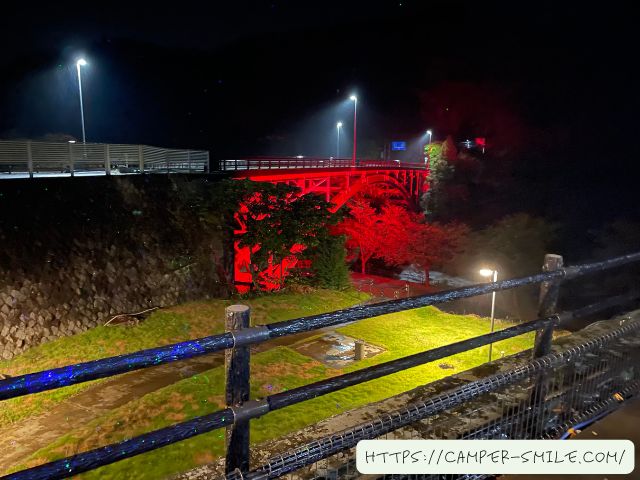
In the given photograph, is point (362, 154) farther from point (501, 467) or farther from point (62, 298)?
point (501, 467)

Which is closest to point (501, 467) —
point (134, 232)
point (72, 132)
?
point (134, 232)

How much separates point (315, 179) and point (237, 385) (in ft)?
83.7

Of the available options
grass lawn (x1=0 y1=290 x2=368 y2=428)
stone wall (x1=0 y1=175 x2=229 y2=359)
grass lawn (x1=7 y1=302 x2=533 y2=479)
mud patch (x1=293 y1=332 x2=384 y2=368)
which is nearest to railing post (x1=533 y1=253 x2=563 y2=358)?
grass lawn (x1=7 y1=302 x2=533 y2=479)

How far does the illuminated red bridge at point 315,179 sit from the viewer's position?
19438 millimetres

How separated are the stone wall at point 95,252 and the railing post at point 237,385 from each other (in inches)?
458

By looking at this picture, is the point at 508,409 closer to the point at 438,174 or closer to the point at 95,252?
the point at 95,252

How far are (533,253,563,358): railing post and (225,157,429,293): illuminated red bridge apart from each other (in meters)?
15.8

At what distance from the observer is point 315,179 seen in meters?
26.9

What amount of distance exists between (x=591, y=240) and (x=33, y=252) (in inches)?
1224

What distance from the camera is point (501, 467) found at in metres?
2.39

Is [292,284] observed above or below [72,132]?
below

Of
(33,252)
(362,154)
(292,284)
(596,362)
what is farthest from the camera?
(362,154)

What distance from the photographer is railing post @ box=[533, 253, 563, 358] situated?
311cm

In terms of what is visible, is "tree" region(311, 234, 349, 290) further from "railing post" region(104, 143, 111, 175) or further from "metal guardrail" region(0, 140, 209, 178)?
"railing post" region(104, 143, 111, 175)
